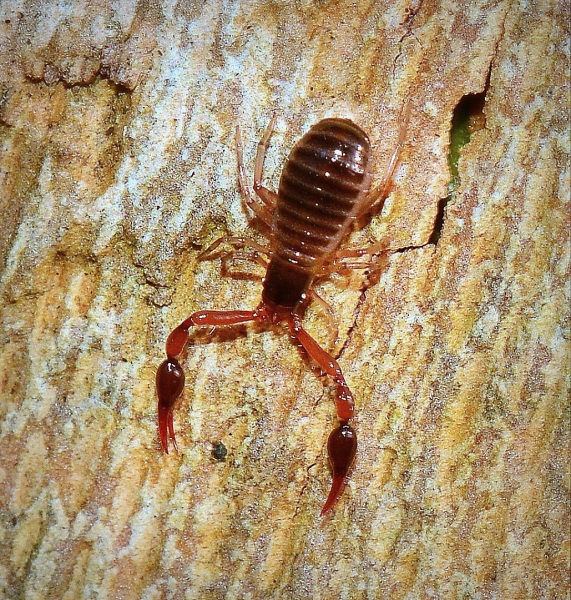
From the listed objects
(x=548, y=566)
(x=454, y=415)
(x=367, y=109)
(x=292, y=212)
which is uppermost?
(x=367, y=109)

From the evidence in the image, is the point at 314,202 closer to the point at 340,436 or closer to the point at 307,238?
the point at 307,238

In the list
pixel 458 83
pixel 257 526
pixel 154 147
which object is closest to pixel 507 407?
pixel 257 526

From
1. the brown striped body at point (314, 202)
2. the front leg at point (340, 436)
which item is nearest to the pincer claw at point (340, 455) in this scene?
the front leg at point (340, 436)

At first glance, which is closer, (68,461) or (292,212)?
(68,461)

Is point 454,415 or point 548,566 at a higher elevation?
point 454,415

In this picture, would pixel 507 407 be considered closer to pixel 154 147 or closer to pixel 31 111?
pixel 154 147

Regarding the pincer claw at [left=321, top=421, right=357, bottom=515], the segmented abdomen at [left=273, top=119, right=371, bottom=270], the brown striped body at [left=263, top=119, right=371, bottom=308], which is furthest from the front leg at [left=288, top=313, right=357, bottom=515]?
the segmented abdomen at [left=273, top=119, right=371, bottom=270]

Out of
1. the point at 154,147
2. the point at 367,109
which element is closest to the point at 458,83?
the point at 367,109
